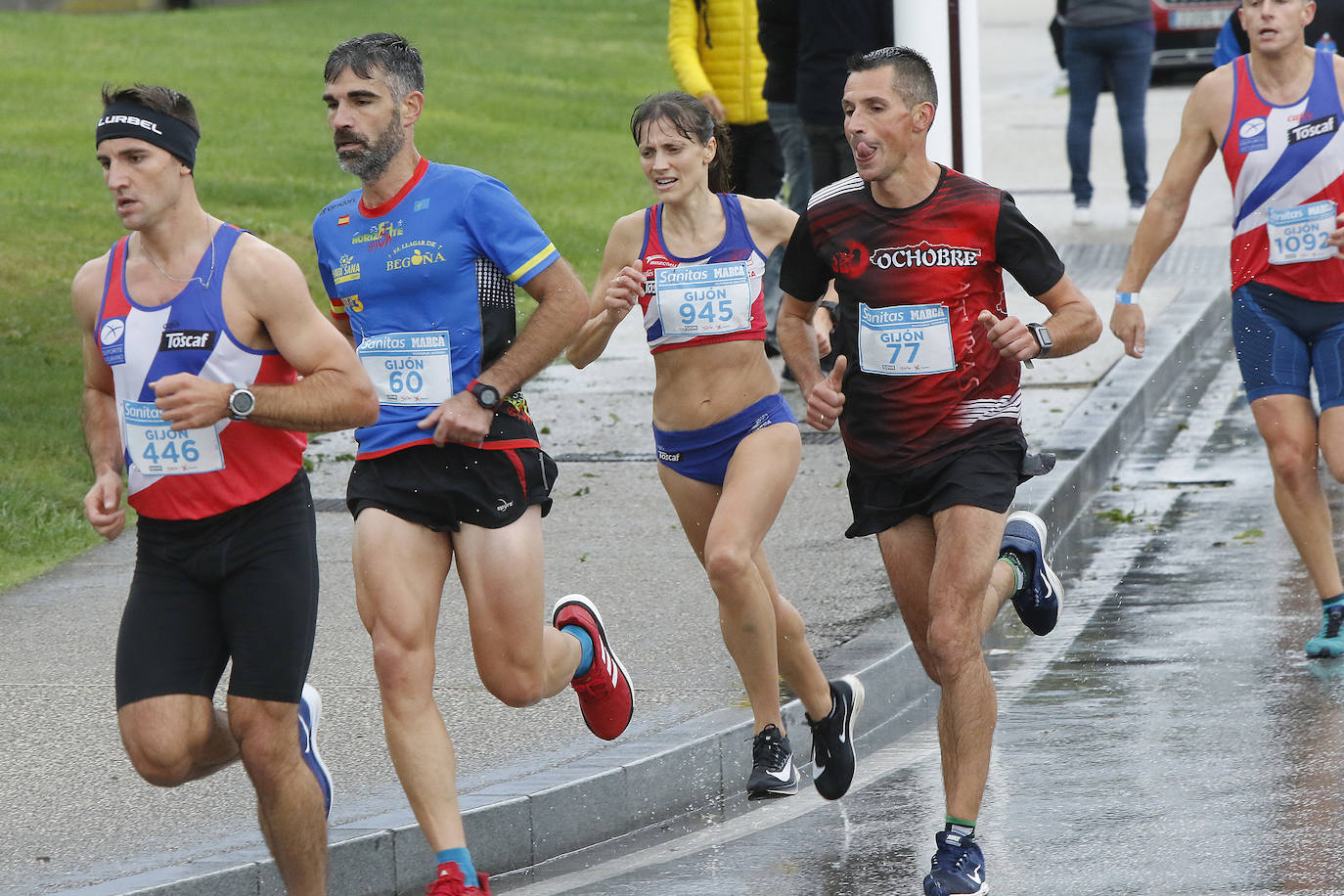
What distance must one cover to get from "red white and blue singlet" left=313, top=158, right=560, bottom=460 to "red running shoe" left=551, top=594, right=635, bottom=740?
885 millimetres

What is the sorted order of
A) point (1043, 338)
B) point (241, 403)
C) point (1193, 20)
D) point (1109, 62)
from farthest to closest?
point (1193, 20) < point (1109, 62) < point (1043, 338) < point (241, 403)

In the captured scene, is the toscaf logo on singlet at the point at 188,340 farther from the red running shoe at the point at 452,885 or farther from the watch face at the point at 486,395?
the red running shoe at the point at 452,885

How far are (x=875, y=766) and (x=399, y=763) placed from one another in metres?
1.94

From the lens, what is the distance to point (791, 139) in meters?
12.0

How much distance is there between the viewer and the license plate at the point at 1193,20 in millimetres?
26203

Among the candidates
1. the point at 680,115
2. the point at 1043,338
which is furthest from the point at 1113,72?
the point at 1043,338

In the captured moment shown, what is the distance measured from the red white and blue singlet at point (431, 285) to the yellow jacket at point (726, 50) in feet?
20.2

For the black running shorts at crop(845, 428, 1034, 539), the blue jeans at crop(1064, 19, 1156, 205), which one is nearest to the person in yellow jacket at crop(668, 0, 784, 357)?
the blue jeans at crop(1064, 19, 1156, 205)

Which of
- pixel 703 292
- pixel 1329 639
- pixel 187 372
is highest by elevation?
pixel 187 372

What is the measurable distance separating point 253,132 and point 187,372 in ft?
58.5

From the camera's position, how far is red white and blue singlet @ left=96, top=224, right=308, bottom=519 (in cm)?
500

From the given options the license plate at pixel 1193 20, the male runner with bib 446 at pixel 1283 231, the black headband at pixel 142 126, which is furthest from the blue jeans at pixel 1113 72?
the black headband at pixel 142 126

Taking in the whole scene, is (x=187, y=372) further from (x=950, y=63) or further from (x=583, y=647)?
(x=950, y=63)

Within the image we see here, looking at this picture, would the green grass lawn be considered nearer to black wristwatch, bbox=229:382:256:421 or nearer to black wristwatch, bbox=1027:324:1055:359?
black wristwatch, bbox=229:382:256:421
